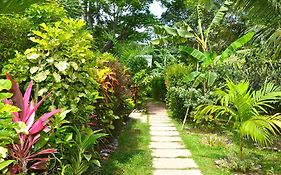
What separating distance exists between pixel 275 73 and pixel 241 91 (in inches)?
131

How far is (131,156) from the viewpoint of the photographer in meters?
5.99

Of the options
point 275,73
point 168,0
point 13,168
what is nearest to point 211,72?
point 275,73

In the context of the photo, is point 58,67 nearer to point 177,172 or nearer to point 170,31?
point 177,172

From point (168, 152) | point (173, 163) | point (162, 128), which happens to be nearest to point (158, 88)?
point (162, 128)

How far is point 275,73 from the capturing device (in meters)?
8.26

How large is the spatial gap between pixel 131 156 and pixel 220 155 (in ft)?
5.80

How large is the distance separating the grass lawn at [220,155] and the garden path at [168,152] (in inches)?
6.4

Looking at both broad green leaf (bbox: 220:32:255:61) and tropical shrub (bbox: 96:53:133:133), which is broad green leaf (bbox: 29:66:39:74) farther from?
broad green leaf (bbox: 220:32:255:61)

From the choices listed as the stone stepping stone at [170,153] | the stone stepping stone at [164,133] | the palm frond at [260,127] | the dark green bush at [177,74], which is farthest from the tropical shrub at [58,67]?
the dark green bush at [177,74]

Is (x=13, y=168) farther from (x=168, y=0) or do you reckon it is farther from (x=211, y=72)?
(x=168, y=0)

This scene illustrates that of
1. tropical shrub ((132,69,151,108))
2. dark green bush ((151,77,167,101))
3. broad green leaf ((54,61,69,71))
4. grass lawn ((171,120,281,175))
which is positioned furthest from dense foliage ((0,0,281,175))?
dark green bush ((151,77,167,101))

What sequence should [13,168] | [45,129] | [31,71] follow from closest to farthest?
[13,168] < [45,129] < [31,71]

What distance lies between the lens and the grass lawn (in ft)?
17.6

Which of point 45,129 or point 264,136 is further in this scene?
point 264,136
